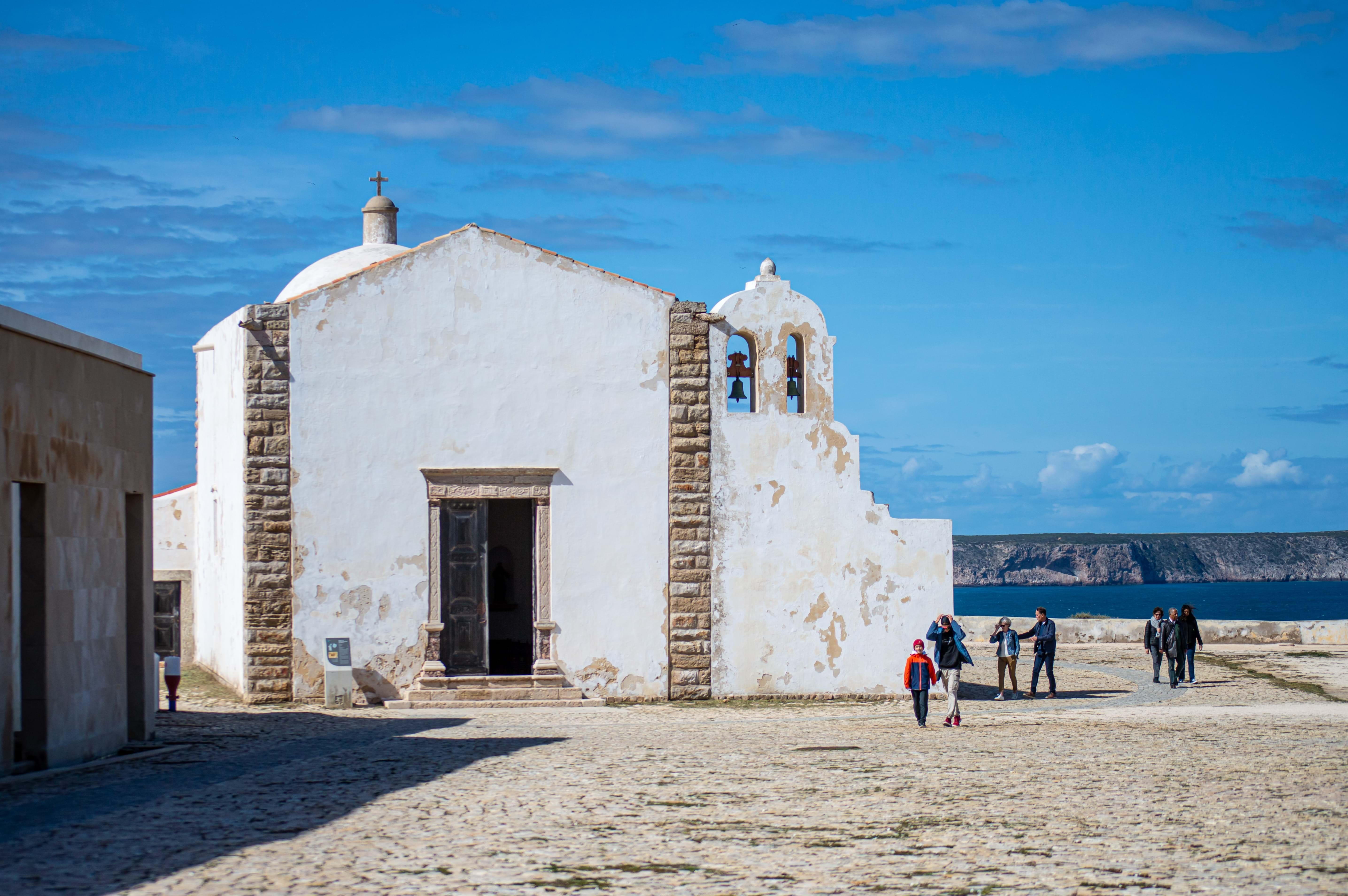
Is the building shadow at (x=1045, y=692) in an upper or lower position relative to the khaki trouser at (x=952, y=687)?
lower

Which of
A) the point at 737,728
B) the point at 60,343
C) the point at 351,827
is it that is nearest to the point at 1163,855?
the point at 351,827

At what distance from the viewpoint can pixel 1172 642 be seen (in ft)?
66.4

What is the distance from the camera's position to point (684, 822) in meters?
8.90

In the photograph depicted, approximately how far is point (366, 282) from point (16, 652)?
26.1 feet

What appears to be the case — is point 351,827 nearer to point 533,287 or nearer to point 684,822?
point 684,822

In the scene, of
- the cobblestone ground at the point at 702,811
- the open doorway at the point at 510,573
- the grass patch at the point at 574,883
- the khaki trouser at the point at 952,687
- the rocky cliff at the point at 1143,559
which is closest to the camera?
the grass patch at the point at 574,883

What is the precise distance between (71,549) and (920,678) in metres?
8.60

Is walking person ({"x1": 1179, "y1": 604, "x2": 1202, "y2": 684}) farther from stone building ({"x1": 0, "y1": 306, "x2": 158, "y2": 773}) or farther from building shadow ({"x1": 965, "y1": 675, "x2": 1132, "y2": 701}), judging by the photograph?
stone building ({"x1": 0, "y1": 306, "x2": 158, "y2": 773})

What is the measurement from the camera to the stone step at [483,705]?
17266mm

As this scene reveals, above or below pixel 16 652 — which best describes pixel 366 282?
above

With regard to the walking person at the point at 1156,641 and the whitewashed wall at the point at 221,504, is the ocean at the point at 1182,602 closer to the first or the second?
the walking person at the point at 1156,641

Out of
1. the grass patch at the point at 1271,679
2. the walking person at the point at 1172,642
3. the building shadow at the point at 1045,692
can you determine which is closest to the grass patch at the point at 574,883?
the building shadow at the point at 1045,692

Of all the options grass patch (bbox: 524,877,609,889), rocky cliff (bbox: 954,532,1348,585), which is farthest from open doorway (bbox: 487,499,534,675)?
rocky cliff (bbox: 954,532,1348,585)

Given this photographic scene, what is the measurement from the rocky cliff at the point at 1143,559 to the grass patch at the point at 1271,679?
143m
